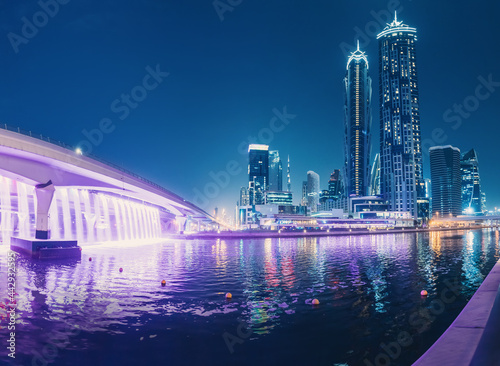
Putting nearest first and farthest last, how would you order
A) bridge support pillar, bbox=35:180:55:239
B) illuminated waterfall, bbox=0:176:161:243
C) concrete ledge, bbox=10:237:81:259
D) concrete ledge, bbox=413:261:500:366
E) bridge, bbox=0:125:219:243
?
concrete ledge, bbox=413:261:500:366 → concrete ledge, bbox=10:237:81:259 → bridge, bbox=0:125:219:243 → bridge support pillar, bbox=35:180:55:239 → illuminated waterfall, bbox=0:176:161:243

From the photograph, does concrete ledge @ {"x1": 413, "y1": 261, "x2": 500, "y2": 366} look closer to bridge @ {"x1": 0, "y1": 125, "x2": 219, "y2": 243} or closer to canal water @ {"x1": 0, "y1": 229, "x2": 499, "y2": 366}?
canal water @ {"x1": 0, "y1": 229, "x2": 499, "y2": 366}

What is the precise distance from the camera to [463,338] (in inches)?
334

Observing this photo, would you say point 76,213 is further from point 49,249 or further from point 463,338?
point 463,338

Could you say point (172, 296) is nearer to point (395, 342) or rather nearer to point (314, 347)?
point (314, 347)

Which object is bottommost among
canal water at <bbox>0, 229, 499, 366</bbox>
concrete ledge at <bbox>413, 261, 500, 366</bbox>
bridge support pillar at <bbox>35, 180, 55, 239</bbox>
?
canal water at <bbox>0, 229, 499, 366</bbox>

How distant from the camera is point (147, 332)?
39.5 feet

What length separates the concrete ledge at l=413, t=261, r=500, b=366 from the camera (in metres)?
7.09

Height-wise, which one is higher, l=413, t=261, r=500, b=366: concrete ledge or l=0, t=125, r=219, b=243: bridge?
l=0, t=125, r=219, b=243: bridge

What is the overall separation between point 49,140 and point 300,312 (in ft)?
122

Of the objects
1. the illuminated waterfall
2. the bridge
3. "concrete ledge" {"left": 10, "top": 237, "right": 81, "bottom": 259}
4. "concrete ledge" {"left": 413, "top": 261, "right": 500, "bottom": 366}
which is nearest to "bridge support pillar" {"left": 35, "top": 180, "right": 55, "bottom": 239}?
the bridge

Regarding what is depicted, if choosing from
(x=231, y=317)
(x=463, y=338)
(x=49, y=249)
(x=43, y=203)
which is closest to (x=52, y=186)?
(x=43, y=203)

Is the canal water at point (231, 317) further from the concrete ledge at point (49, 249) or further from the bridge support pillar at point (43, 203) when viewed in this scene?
the bridge support pillar at point (43, 203)

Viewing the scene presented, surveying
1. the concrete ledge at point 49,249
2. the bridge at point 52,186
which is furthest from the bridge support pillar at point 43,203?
the concrete ledge at point 49,249

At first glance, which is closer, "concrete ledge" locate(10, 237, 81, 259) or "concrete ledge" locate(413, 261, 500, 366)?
"concrete ledge" locate(413, 261, 500, 366)
